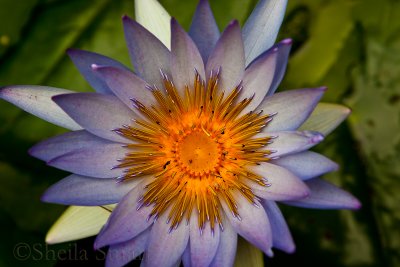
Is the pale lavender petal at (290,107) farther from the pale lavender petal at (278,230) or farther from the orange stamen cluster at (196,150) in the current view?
the pale lavender petal at (278,230)

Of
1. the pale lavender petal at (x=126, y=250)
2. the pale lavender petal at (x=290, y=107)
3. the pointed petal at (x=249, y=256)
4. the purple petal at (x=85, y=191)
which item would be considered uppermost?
the pale lavender petal at (x=290, y=107)

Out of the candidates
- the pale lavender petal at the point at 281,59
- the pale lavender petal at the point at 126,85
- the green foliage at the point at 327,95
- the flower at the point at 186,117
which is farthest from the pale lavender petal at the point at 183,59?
the green foliage at the point at 327,95

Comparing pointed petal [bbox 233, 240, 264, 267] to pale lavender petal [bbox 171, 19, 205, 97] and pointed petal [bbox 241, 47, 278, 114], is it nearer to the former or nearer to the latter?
pointed petal [bbox 241, 47, 278, 114]

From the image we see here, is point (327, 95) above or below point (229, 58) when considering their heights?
above

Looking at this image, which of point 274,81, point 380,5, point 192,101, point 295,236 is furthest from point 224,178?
point 380,5

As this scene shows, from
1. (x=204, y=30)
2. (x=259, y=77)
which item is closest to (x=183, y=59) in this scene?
(x=204, y=30)

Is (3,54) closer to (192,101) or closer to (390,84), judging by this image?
(192,101)

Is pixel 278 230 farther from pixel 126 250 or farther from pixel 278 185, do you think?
pixel 126 250
